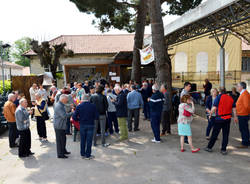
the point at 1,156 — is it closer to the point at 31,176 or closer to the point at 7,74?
the point at 31,176

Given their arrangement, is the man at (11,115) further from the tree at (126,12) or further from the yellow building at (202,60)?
the yellow building at (202,60)

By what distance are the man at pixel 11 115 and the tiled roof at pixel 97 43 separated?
21139 mm

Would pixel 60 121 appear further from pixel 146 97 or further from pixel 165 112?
pixel 146 97

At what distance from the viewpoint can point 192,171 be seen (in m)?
4.48

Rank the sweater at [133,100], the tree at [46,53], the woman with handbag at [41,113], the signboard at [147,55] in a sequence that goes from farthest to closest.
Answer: the tree at [46,53] → the signboard at [147,55] → the sweater at [133,100] → the woman with handbag at [41,113]

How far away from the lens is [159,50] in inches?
323

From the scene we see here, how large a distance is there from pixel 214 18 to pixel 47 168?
9645mm

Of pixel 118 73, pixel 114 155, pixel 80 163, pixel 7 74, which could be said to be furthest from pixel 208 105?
pixel 7 74

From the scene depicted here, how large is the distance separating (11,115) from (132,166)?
390 cm

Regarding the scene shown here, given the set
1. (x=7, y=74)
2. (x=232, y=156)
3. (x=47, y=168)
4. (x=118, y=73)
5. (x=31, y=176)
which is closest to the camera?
(x=31, y=176)

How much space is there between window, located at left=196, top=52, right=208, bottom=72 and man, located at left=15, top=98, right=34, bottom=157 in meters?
22.0

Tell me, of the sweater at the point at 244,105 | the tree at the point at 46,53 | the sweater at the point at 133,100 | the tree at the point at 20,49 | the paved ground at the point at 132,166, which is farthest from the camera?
the tree at the point at 20,49

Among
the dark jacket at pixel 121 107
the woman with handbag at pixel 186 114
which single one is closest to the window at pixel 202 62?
the dark jacket at pixel 121 107

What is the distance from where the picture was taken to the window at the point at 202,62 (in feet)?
78.8
